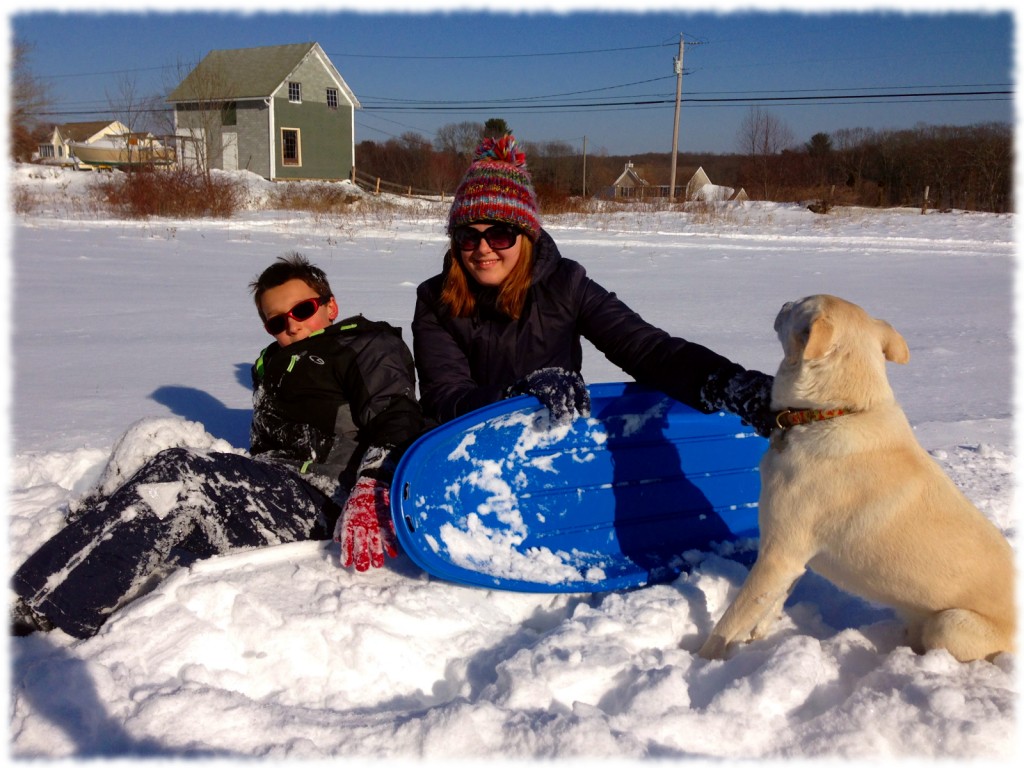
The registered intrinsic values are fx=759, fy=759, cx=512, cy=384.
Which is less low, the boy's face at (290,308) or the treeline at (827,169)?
the treeline at (827,169)

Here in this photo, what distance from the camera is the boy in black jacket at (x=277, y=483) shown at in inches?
84.6

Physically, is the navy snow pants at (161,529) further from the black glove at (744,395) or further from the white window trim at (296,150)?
the white window trim at (296,150)

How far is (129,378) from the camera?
4.76 meters

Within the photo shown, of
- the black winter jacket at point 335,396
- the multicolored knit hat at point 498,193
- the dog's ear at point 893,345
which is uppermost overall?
the multicolored knit hat at point 498,193

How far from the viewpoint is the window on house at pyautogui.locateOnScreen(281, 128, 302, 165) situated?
32438 millimetres

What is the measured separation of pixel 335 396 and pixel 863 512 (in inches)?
71.3

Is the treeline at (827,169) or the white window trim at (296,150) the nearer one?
the treeline at (827,169)

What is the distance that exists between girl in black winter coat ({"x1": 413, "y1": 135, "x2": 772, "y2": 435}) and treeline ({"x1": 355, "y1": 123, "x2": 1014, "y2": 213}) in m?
15.9

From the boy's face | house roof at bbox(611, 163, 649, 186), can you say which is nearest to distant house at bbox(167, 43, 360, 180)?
house roof at bbox(611, 163, 649, 186)

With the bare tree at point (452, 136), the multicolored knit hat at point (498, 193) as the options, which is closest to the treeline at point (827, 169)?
the bare tree at point (452, 136)

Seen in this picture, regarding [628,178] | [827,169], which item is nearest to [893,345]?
[827,169]

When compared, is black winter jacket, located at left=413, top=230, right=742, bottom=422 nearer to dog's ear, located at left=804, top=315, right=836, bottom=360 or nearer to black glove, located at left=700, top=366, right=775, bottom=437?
black glove, located at left=700, top=366, right=775, bottom=437

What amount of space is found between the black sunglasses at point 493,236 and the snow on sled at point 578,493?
0.65 metres

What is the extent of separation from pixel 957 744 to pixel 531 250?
2067 mm
